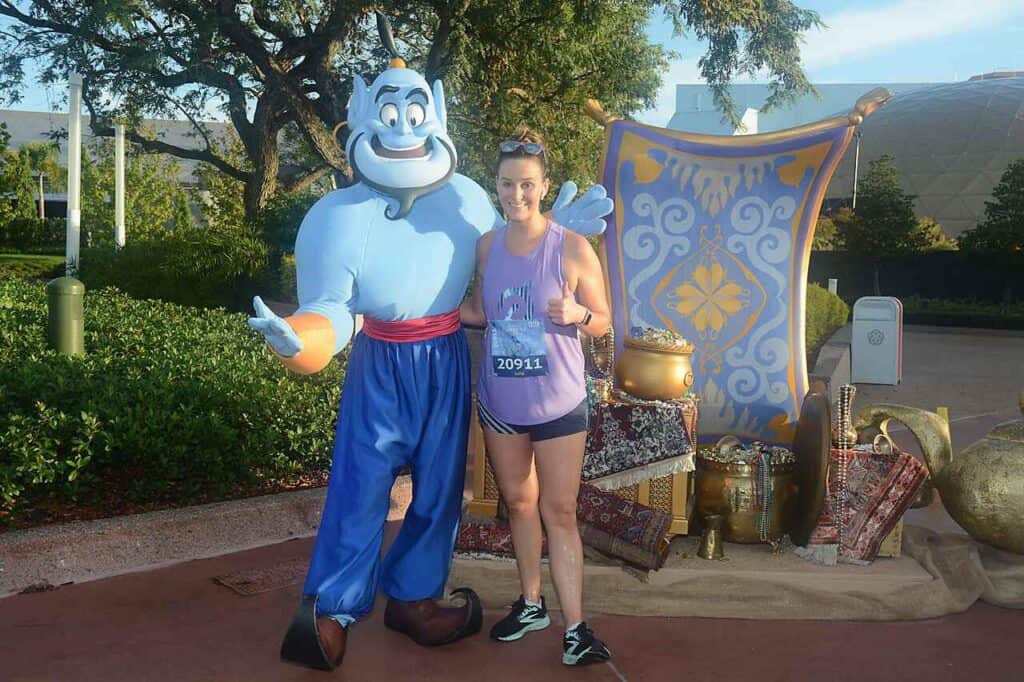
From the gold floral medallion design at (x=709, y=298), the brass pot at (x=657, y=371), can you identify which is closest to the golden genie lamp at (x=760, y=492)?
the brass pot at (x=657, y=371)

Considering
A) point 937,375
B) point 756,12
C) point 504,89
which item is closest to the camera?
A: point 756,12

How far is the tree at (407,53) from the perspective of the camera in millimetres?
10414

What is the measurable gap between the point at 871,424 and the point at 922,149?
44.1 meters

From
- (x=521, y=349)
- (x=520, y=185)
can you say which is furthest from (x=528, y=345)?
(x=520, y=185)

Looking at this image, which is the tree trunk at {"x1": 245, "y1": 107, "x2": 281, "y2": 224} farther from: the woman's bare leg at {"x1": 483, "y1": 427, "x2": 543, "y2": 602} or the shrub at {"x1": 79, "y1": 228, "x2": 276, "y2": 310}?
the woman's bare leg at {"x1": 483, "y1": 427, "x2": 543, "y2": 602}

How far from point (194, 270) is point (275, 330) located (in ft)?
38.7

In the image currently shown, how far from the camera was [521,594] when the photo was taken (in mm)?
3566

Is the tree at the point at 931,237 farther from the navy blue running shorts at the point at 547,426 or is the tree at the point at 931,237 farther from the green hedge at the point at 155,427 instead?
the navy blue running shorts at the point at 547,426

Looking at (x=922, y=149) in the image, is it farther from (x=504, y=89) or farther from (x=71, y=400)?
(x=71, y=400)

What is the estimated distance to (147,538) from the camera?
4.17 meters

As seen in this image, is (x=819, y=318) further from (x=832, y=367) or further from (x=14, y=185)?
(x=14, y=185)

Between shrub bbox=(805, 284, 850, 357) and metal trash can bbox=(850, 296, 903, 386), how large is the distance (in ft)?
1.75

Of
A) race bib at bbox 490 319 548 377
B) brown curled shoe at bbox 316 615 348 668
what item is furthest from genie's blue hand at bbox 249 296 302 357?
brown curled shoe at bbox 316 615 348 668

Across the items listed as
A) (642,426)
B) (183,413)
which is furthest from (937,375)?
(183,413)
